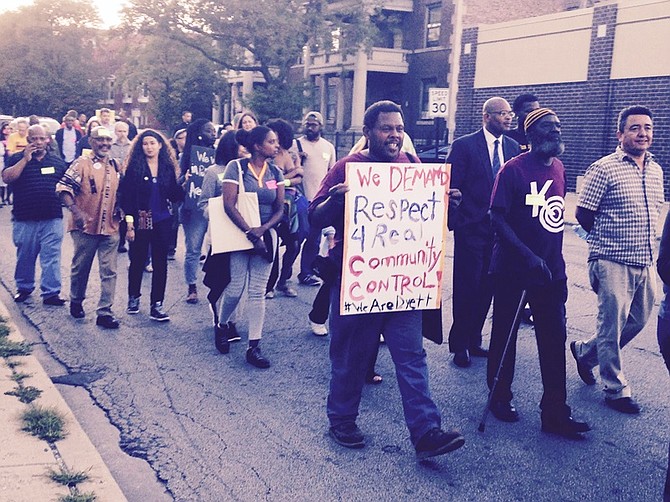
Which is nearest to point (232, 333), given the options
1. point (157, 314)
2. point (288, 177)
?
point (157, 314)

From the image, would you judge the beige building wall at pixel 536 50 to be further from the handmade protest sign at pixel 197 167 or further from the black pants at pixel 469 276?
the black pants at pixel 469 276

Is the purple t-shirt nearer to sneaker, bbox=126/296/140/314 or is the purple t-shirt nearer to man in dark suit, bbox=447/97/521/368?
man in dark suit, bbox=447/97/521/368

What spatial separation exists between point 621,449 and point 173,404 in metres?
2.91

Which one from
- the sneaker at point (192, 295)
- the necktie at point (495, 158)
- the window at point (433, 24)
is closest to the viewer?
the necktie at point (495, 158)

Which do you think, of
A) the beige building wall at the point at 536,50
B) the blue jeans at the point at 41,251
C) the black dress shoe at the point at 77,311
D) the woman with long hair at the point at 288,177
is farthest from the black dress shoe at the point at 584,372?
the beige building wall at the point at 536,50

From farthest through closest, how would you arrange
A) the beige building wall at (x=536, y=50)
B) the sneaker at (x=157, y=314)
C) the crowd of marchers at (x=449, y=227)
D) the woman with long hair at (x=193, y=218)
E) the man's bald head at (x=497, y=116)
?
the beige building wall at (x=536, y=50)
the woman with long hair at (x=193, y=218)
the sneaker at (x=157, y=314)
the man's bald head at (x=497, y=116)
the crowd of marchers at (x=449, y=227)

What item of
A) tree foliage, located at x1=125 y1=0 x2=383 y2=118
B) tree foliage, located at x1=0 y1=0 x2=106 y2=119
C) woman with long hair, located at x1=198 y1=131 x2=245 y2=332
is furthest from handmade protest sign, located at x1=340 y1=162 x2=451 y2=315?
tree foliage, located at x1=0 y1=0 x2=106 y2=119

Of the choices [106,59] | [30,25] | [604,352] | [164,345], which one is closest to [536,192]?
[604,352]

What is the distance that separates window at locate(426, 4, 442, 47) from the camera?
37312 mm

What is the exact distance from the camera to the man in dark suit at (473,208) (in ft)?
20.9

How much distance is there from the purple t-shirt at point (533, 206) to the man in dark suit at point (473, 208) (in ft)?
4.24

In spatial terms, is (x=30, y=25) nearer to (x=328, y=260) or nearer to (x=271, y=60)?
(x=271, y=60)

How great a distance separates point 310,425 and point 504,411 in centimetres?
127

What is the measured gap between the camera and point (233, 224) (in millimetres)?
6539
